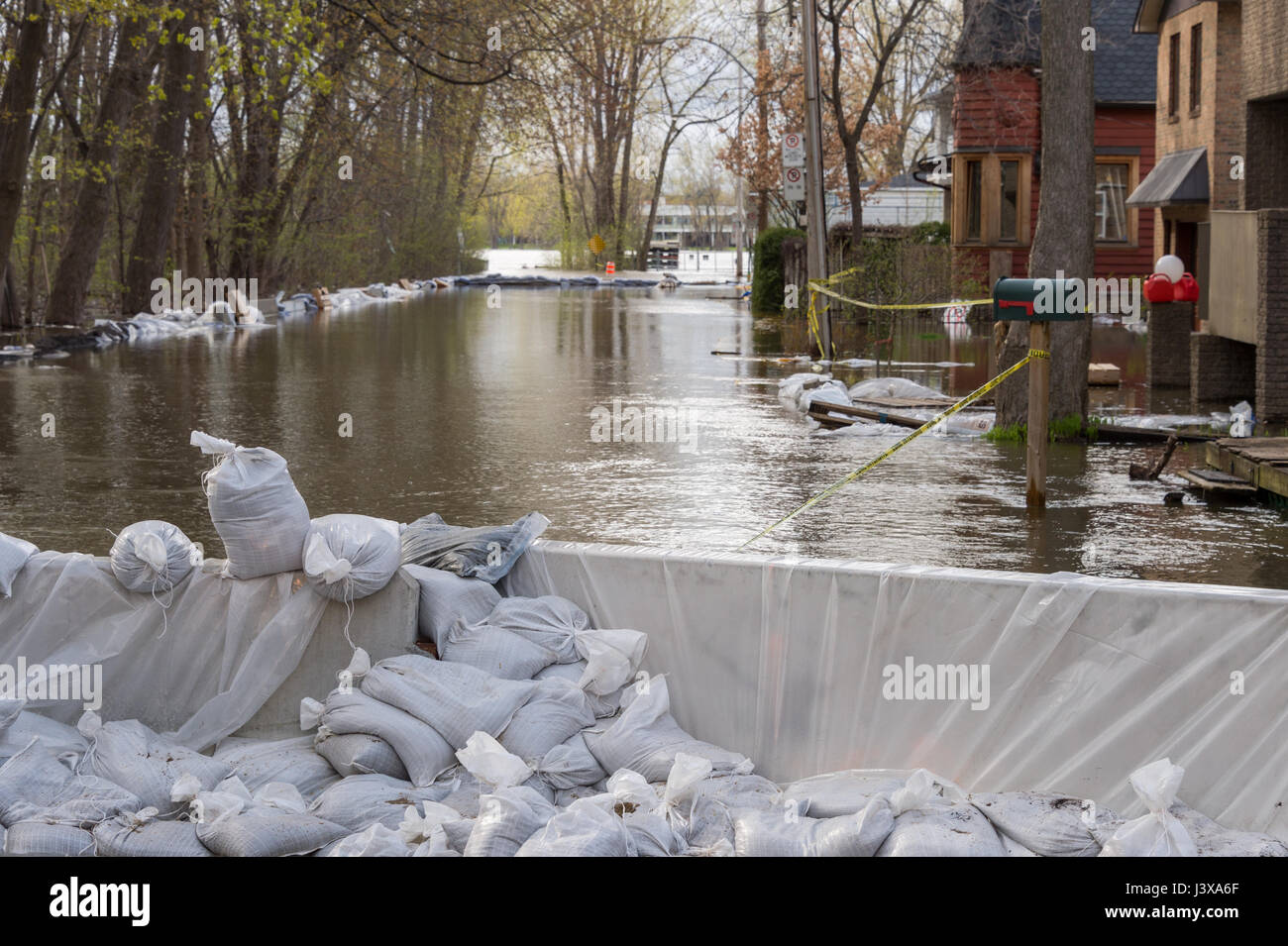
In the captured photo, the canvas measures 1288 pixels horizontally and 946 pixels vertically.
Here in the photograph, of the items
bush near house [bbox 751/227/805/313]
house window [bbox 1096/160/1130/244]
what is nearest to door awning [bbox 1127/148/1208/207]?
house window [bbox 1096/160/1130/244]

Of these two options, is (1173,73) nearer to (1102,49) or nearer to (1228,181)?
(1228,181)

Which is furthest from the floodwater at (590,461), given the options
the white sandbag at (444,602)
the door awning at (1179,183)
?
the white sandbag at (444,602)

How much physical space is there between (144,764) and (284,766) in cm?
48

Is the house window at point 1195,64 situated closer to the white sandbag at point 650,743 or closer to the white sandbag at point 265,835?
the white sandbag at point 650,743

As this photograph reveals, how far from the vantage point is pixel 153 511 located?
1001cm

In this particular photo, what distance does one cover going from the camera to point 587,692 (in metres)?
5.95

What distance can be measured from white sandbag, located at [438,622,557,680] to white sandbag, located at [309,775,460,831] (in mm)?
618

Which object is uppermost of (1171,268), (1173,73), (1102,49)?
(1102,49)

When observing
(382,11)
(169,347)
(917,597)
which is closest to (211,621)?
(917,597)

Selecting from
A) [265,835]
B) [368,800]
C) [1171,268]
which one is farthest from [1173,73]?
[265,835]

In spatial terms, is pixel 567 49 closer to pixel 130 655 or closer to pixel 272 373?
pixel 272 373

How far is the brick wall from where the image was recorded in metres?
13.2

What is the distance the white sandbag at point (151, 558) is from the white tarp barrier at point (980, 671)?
172 cm

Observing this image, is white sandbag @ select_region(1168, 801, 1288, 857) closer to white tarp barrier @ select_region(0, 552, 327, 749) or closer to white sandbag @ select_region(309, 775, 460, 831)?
white sandbag @ select_region(309, 775, 460, 831)
